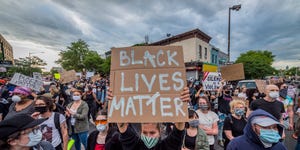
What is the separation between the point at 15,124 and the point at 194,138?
244 centimetres

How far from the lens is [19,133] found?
1.74 metres

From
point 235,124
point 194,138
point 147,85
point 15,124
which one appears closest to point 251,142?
point 194,138

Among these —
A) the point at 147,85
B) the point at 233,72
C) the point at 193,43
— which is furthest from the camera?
the point at 193,43

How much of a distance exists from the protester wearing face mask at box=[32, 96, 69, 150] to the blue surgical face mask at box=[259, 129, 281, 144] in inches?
119

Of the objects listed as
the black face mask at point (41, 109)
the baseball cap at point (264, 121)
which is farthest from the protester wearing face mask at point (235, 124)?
the black face mask at point (41, 109)

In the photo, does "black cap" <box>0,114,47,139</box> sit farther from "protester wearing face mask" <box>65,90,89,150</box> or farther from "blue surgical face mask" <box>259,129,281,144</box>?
"blue surgical face mask" <box>259,129,281,144</box>

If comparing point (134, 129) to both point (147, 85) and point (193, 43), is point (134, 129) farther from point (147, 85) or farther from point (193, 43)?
point (193, 43)

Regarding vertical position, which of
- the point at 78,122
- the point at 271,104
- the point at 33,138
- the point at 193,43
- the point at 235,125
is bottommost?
the point at 78,122

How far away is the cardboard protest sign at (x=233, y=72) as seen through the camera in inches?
245

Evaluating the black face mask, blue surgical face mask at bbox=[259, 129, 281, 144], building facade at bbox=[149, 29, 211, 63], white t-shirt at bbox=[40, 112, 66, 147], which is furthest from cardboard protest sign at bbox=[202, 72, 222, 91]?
building facade at bbox=[149, 29, 211, 63]

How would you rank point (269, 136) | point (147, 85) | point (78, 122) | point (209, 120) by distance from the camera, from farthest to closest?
point (78, 122), point (209, 120), point (269, 136), point (147, 85)

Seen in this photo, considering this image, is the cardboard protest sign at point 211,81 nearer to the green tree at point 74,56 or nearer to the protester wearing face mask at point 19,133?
the protester wearing face mask at point 19,133

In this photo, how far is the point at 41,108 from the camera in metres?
2.89

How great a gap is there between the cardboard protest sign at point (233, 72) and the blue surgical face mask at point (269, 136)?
14.8 feet
